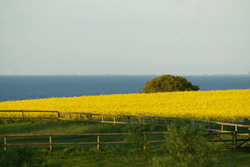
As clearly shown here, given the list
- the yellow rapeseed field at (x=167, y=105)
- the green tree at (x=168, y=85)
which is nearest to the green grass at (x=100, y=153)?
the yellow rapeseed field at (x=167, y=105)

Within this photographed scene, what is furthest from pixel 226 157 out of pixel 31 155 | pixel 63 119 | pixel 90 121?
pixel 63 119

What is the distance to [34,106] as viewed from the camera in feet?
146

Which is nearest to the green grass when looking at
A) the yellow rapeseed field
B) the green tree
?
the yellow rapeseed field

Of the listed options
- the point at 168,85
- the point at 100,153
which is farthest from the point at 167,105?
the point at 168,85

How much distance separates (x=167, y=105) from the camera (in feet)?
140

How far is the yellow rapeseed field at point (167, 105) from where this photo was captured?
35.9 metres

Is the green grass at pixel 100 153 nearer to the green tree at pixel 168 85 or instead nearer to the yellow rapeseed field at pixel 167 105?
the yellow rapeseed field at pixel 167 105

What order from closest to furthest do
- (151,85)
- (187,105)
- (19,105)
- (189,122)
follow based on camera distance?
(189,122) → (187,105) → (19,105) → (151,85)

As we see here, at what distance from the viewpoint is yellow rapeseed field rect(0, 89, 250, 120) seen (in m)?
35.9

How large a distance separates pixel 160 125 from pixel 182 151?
1701 cm

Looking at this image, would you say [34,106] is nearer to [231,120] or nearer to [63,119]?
[63,119]

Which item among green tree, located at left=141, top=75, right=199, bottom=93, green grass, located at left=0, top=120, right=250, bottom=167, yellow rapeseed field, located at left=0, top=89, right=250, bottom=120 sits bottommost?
green grass, located at left=0, top=120, right=250, bottom=167

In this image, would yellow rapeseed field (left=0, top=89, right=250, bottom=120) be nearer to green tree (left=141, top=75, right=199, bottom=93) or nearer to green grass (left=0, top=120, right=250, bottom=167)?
green grass (left=0, top=120, right=250, bottom=167)

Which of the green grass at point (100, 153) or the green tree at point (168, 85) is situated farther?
the green tree at point (168, 85)
